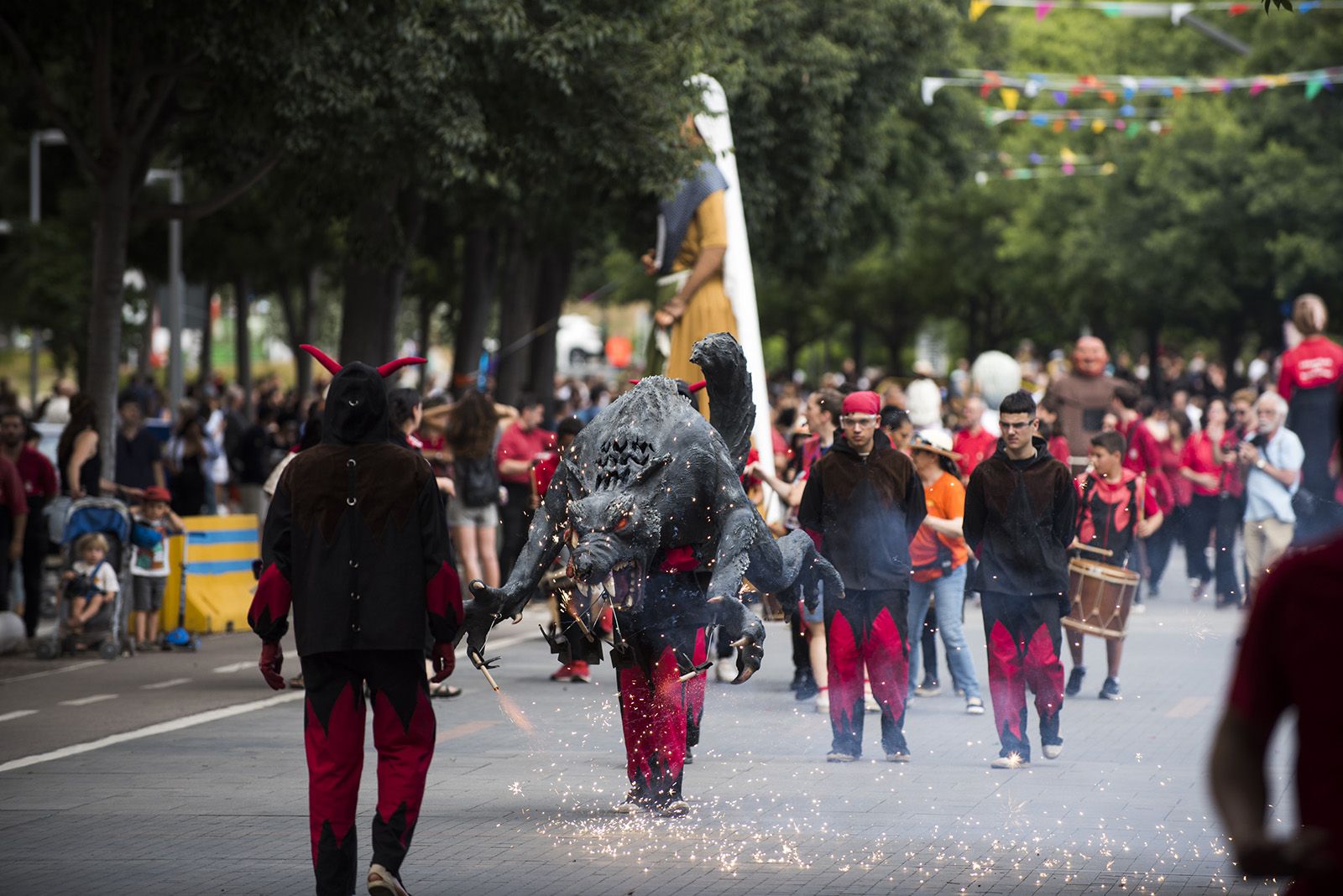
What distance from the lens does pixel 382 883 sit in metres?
6.45

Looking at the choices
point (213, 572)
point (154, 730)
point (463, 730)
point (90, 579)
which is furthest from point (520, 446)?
point (154, 730)

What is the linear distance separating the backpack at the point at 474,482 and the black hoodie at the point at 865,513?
522 cm

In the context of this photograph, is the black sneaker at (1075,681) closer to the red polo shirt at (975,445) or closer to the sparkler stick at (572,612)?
the red polo shirt at (975,445)

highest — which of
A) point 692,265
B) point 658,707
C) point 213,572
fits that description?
point 692,265

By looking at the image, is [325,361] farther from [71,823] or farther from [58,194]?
[58,194]

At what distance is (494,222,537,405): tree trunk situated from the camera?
94.9 ft

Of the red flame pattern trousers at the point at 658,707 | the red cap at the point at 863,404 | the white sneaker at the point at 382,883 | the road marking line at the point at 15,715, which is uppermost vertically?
the red cap at the point at 863,404

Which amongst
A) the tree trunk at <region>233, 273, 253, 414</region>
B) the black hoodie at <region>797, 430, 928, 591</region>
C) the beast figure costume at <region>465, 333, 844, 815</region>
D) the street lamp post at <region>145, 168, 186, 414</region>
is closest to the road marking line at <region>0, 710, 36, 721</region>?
the beast figure costume at <region>465, 333, 844, 815</region>

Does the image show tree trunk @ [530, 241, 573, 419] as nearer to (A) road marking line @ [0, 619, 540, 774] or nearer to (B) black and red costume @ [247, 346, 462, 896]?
(A) road marking line @ [0, 619, 540, 774]

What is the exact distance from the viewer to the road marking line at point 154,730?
9.98 metres

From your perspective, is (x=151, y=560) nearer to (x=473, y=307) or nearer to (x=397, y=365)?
(x=397, y=365)

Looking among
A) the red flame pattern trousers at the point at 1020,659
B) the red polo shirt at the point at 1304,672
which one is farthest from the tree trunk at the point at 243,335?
the red polo shirt at the point at 1304,672

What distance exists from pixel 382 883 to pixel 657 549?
85.2 inches

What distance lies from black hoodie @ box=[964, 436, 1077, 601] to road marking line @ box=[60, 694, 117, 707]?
18.3 feet
